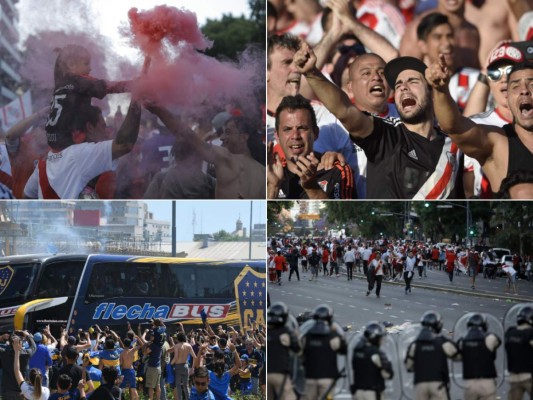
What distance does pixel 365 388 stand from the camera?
315 inches

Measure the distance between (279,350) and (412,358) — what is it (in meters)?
1.18

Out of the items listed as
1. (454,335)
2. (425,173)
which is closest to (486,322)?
(454,335)

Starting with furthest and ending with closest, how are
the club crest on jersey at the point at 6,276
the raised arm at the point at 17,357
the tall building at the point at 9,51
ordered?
the tall building at the point at 9,51 < the club crest on jersey at the point at 6,276 < the raised arm at the point at 17,357

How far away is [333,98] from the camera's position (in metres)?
8.58

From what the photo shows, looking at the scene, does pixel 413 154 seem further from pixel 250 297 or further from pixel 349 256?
pixel 250 297

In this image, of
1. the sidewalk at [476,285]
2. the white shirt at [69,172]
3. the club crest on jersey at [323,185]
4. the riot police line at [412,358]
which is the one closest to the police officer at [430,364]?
the riot police line at [412,358]

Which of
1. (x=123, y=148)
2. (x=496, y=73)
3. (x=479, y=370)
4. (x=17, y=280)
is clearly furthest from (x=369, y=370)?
(x=17, y=280)

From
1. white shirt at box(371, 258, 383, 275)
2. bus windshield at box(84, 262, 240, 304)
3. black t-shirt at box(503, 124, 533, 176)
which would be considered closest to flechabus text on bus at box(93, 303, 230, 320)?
bus windshield at box(84, 262, 240, 304)

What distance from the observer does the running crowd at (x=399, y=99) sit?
8398 mm

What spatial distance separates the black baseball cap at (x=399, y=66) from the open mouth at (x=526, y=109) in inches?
36.1

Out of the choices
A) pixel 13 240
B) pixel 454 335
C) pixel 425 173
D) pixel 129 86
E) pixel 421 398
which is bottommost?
pixel 421 398

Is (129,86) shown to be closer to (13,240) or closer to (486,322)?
(13,240)

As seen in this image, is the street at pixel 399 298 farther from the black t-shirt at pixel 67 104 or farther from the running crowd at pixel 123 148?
the black t-shirt at pixel 67 104

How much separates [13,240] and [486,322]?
452 cm
